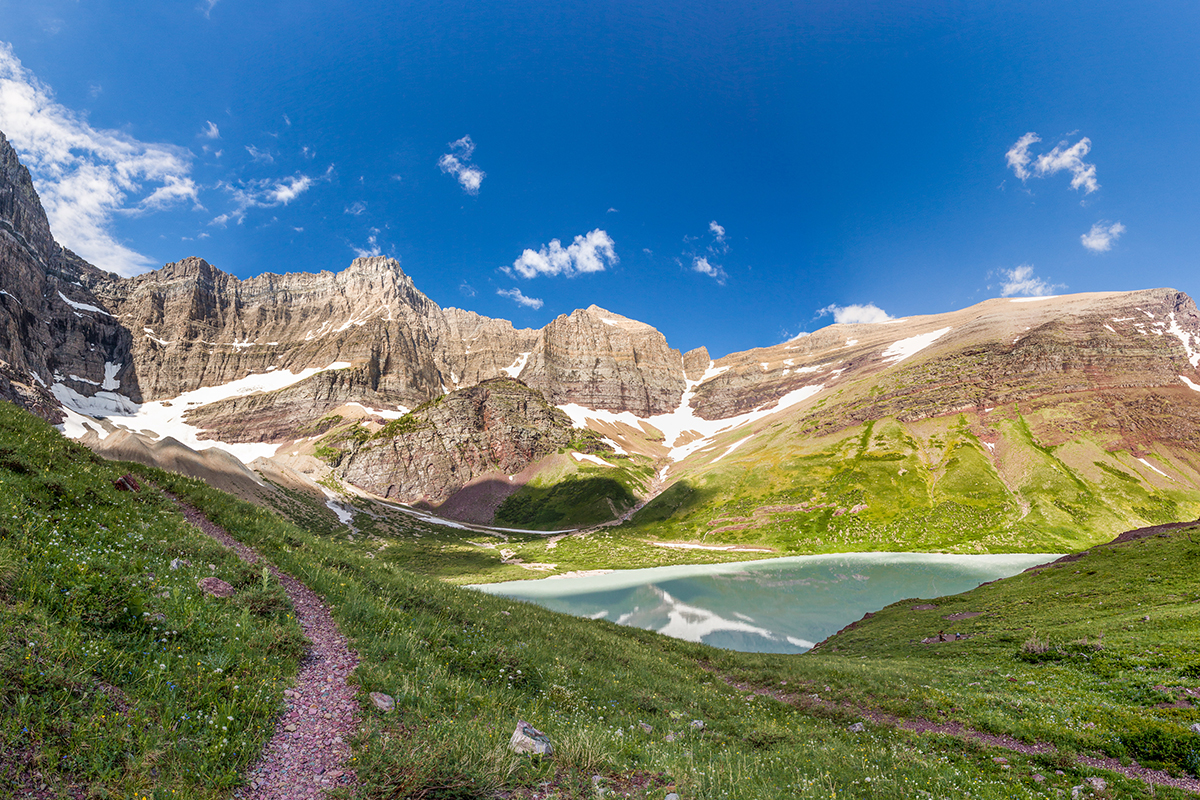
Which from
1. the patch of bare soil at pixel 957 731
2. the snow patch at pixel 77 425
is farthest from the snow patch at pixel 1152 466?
the snow patch at pixel 77 425

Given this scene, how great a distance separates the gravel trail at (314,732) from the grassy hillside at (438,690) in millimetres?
295

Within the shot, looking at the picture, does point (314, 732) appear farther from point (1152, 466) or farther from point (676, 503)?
point (1152, 466)

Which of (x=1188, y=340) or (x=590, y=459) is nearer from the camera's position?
(x=1188, y=340)

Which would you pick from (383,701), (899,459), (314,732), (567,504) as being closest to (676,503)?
(567,504)

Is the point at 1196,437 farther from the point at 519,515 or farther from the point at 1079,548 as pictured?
the point at 519,515

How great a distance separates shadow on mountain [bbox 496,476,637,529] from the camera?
497 feet

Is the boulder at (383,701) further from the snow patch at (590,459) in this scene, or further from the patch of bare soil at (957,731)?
the snow patch at (590,459)

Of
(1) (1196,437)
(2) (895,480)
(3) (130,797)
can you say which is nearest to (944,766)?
(3) (130,797)

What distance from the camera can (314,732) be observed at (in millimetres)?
6820

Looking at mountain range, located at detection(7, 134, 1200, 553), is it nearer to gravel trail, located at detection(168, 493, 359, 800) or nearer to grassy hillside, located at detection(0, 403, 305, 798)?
gravel trail, located at detection(168, 493, 359, 800)

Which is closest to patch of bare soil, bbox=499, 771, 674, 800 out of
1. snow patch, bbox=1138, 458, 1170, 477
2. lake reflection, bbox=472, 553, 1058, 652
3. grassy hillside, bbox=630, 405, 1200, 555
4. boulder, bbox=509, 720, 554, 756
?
boulder, bbox=509, 720, 554, 756

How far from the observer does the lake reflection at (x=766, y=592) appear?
4691 cm

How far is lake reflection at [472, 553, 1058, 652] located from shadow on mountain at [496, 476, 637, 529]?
59.0m

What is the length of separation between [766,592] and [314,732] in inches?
2709
